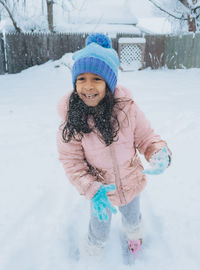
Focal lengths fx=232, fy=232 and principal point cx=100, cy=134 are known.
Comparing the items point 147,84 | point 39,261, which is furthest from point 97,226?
point 147,84

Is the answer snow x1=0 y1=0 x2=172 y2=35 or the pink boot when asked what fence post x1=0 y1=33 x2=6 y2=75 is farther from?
the pink boot

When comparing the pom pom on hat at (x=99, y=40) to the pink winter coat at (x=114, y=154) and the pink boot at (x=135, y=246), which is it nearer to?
the pink winter coat at (x=114, y=154)

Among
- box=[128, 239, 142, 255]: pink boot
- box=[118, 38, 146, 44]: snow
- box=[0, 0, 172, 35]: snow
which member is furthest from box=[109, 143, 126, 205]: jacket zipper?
box=[0, 0, 172, 35]: snow

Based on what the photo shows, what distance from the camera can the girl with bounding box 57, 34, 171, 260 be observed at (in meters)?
1.19

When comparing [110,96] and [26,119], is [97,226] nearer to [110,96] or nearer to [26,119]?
[110,96]

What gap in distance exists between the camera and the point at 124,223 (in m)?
1.64

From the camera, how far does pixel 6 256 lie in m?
1.58

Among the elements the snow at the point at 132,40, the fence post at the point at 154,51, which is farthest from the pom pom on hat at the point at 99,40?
the fence post at the point at 154,51

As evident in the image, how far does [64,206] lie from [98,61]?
1.35m

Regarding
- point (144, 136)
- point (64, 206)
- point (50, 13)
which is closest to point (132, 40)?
point (50, 13)

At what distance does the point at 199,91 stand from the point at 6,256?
555 cm

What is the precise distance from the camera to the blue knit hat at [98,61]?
115 cm

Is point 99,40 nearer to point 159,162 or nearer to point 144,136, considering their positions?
point 144,136

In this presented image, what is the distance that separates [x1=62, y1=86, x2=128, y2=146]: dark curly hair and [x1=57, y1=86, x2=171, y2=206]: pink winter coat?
0.10 ft
